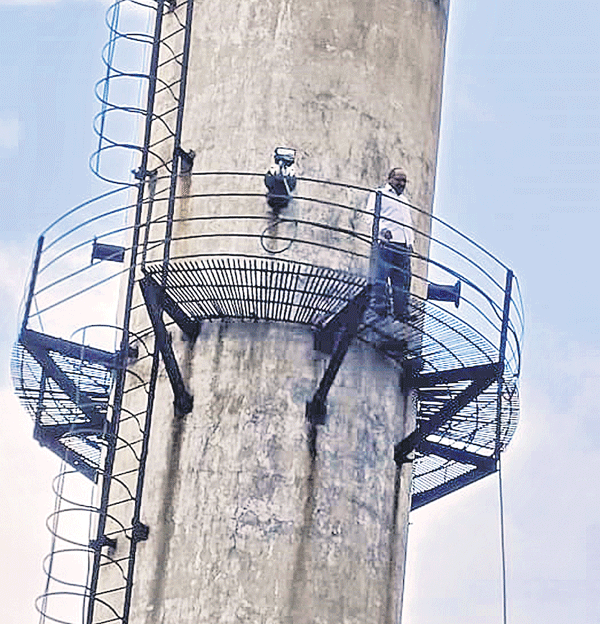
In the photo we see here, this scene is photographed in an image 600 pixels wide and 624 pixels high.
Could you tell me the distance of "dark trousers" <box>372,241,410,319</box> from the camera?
3262 cm

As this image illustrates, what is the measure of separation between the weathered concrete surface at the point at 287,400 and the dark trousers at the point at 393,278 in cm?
94

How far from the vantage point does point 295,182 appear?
33.6 metres

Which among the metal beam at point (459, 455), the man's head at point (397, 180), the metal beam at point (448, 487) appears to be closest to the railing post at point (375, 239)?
the man's head at point (397, 180)

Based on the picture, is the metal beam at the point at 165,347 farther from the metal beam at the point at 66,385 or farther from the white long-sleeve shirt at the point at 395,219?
the white long-sleeve shirt at the point at 395,219

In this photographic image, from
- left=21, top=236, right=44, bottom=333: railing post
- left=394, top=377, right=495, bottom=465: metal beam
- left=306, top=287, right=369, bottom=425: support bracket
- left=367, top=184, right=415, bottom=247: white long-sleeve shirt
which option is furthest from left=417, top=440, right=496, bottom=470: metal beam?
left=21, top=236, right=44, bottom=333: railing post

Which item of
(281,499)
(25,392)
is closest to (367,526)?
(281,499)

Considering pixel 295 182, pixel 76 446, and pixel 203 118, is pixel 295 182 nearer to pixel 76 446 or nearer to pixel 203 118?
pixel 203 118

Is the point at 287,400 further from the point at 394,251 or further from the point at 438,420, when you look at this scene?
the point at 394,251

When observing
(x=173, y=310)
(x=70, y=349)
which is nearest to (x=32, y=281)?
(x=70, y=349)

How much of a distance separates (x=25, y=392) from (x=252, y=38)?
6.12 metres

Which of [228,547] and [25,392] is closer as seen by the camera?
[228,547]

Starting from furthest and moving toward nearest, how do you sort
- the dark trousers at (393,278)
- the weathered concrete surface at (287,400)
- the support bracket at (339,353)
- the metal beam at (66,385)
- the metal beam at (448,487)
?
the metal beam at (448,487)
the metal beam at (66,385)
the dark trousers at (393,278)
the support bracket at (339,353)
the weathered concrete surface at (287,400)

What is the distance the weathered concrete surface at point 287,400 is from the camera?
32125mm

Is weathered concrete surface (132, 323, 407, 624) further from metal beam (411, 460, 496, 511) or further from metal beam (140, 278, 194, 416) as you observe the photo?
metal beam (411, 460, 496, 511)
